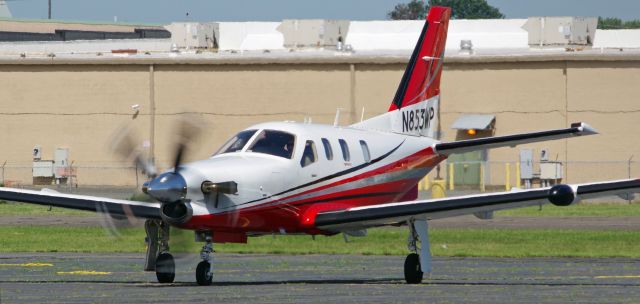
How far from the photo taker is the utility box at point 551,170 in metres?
63.8

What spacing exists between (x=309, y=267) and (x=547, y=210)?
1068 inches

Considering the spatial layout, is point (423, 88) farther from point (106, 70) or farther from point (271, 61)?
point (106, 70)

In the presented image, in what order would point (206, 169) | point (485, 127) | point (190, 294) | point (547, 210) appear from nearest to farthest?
1. point (190, 294)
2. point (206, 169)
3. point (547, 210)
4. point (485, 127)

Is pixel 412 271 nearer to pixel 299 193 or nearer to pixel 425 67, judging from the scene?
pixel 299 193

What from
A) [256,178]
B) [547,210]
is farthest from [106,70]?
[256,178]

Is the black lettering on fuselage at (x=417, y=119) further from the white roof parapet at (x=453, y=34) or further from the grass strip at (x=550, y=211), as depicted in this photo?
the white roof parapet at (x=453, y=34)

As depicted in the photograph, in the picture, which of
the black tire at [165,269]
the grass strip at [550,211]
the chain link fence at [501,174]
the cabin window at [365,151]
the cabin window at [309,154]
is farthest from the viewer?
the chain link fence at [501,174]

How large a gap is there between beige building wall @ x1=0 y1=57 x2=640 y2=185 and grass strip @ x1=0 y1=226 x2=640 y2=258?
Answer: 21935mm

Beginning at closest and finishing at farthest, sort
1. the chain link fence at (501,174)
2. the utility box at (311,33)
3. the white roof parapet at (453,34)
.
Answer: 1. the chain link fence at (501,174)
2. the utility box at (311,33)
3. the white roof parapet at (453,34)

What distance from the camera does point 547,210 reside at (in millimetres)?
53438

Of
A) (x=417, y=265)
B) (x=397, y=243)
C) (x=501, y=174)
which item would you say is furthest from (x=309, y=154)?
(x=501, y=174)

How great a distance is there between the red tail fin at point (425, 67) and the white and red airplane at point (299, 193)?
2.10 metres

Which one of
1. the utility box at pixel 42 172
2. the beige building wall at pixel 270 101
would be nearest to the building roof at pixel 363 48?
the beige building wall at pixel 270 101

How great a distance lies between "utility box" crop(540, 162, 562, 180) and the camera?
209 feet
